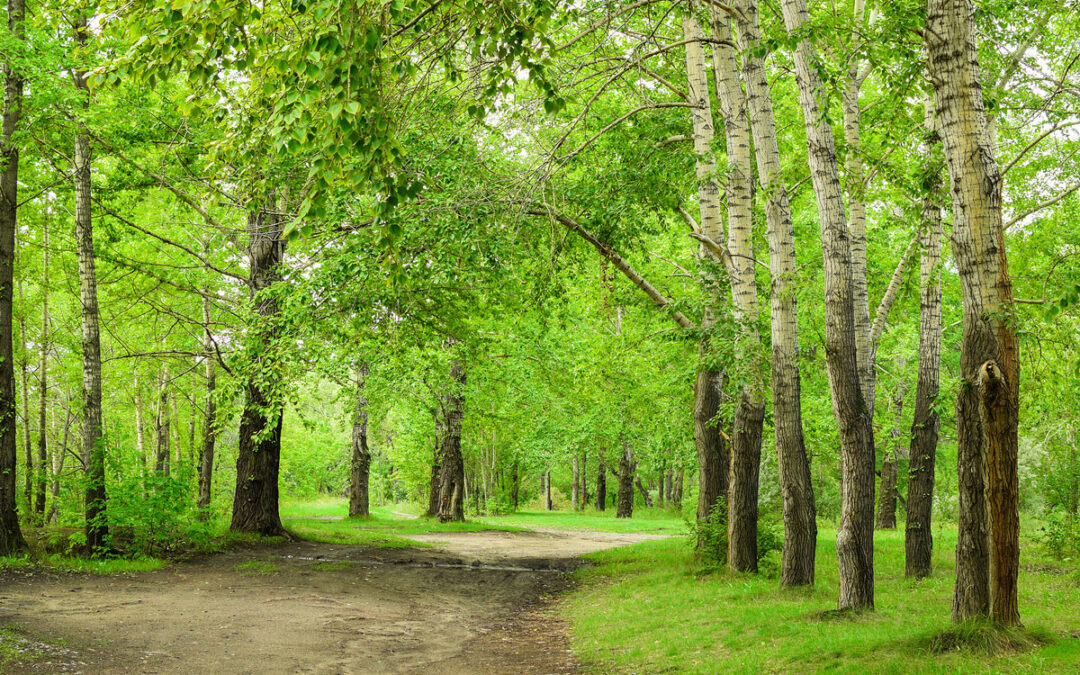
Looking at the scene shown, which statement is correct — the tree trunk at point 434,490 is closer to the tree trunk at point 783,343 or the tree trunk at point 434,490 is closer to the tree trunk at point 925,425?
the tree trunk at point 925,425

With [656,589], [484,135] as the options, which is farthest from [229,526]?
[484,135]

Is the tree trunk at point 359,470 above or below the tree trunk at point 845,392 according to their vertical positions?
below

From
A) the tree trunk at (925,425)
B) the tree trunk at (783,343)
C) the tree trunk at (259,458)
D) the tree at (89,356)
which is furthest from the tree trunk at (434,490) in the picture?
the tree trunk at (783,343)

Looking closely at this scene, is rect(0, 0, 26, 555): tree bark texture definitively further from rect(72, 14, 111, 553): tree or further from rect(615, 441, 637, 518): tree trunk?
rect(615, 441, 637, 518): tree trunk

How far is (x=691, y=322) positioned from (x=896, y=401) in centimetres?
1308

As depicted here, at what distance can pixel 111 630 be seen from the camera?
840 centimetres

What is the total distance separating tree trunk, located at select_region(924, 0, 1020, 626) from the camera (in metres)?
5.77

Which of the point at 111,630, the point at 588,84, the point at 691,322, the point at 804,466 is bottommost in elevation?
the point at 111,630

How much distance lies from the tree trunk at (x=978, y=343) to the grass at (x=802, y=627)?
1.47ft

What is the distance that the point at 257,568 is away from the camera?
45.5 ft

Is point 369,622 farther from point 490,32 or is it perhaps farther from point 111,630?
point 490,32

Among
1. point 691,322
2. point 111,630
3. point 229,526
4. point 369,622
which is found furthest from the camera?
point 229,526

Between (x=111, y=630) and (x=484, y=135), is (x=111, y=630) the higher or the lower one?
the lower one

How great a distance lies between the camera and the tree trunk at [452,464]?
2656 centimetres
